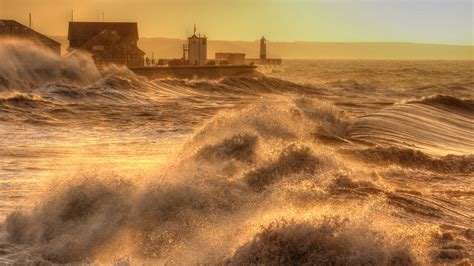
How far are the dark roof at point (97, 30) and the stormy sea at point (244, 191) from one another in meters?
41.7

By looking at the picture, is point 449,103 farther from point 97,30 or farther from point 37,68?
point 97,30

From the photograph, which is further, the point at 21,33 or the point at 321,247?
the point at 21,33

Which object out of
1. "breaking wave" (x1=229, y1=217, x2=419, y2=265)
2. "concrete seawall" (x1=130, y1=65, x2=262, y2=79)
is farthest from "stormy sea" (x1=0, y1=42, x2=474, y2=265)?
"concrete seawall" (x1=130, y1=65, x2=262, y2=79)

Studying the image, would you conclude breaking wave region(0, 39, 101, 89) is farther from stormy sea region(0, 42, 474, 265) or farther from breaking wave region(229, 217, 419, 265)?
breaking wave region(229, 217, 419, 265)

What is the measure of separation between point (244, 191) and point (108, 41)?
174 ft

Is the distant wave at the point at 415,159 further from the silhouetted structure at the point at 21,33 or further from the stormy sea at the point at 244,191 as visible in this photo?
the silhouetted structure at the point at 21,33

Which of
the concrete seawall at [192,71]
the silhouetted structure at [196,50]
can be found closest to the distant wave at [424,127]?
the concrete seawall at [192,71]

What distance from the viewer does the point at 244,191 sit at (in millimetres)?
9383

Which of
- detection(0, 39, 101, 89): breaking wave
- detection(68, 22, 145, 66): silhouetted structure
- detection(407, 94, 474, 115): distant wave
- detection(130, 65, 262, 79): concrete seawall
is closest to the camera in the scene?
detection(407, 94, 474, 115): distant wave

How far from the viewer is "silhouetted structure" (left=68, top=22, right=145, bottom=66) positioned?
60528 millimetres

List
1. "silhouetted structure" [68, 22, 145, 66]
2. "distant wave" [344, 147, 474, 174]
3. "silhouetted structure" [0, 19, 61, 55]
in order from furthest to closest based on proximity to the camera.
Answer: "silhouetted structure" [68, 22, 145, 66], "silhouetted structure" [0, 19, 61, 55], "distant wave" [344, 147, 474, 174]

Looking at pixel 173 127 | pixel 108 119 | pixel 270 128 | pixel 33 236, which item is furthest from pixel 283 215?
pixel 108 119

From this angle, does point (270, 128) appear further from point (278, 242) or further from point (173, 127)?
point (278, 242)

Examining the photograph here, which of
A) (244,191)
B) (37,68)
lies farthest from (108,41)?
(244,191)
